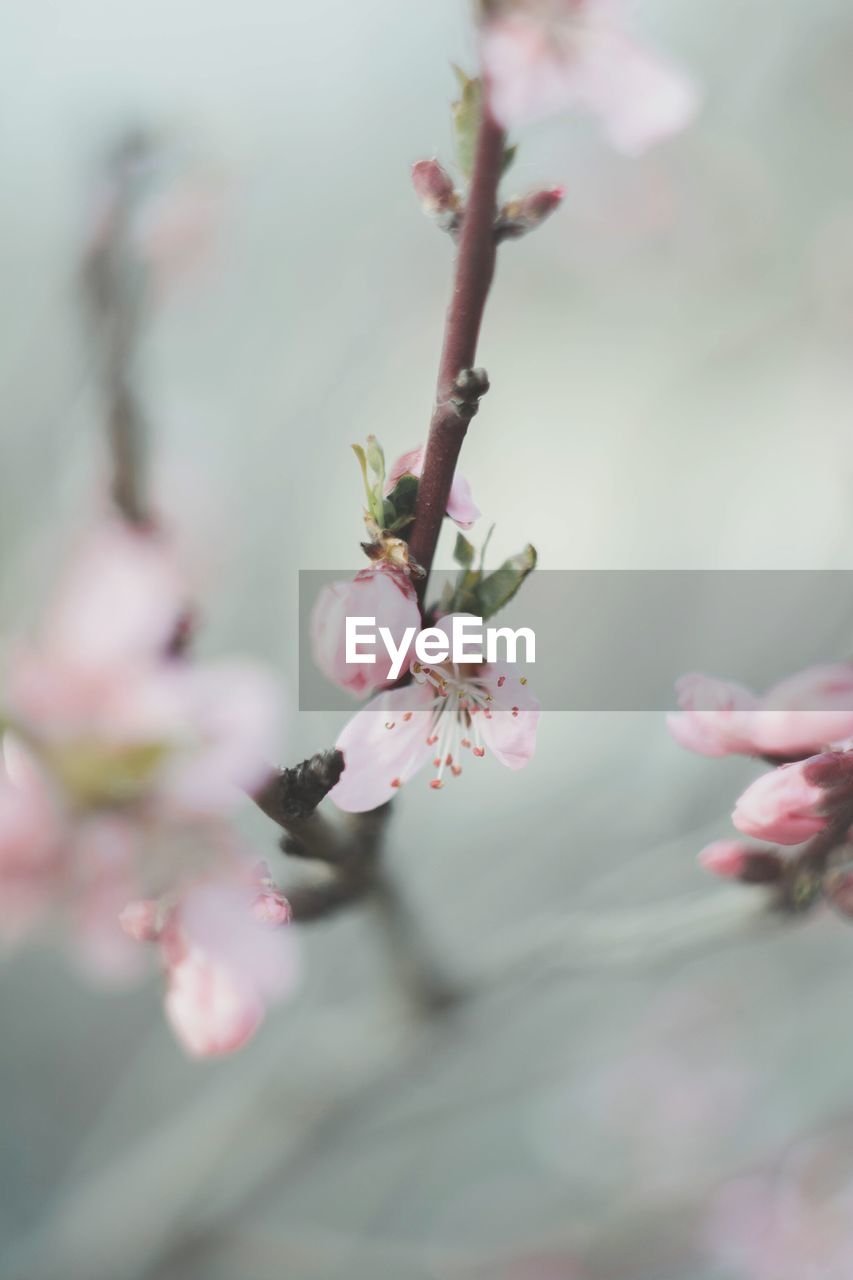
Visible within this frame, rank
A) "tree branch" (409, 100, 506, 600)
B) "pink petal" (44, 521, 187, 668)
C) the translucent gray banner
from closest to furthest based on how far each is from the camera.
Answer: "tree branch" (409, 100, 506, 600) < "pink petal" (44, 521, 187, 668) < the translucent gray banner

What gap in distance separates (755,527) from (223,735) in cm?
129

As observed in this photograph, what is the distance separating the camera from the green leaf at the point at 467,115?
30cm

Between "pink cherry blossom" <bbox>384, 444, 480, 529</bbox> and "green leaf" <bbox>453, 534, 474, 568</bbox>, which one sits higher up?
"pink cherry blossom" <bbox>384, 444, 480, 529</bbox>

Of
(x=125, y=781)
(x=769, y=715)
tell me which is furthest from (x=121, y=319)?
(x=769, y=715)

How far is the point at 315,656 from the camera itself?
35cm

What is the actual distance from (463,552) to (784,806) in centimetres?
16

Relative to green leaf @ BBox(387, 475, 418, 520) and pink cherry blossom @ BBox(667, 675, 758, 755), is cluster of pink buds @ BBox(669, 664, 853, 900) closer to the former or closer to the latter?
pink cherry blossom @ BBox(667, 675, 758, 755)

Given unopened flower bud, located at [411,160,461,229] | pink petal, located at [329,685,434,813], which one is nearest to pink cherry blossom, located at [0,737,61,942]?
pink petal, located at [329,685,434,813]

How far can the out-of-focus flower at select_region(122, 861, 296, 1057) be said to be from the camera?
1.26 feet

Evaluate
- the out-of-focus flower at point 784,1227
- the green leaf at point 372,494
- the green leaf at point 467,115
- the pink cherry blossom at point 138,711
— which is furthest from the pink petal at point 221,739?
the out-of-focus flower at point 784,1227

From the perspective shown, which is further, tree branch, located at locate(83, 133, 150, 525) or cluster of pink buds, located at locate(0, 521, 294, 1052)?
tree branch, located at locate(83, 133, 150, 525)

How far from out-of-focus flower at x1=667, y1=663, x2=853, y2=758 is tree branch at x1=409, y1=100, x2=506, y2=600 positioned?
147 mm

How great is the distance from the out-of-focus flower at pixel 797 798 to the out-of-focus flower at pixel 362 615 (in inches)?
5.8

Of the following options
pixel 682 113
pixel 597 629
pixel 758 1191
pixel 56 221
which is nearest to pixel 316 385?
pixel 56 221
